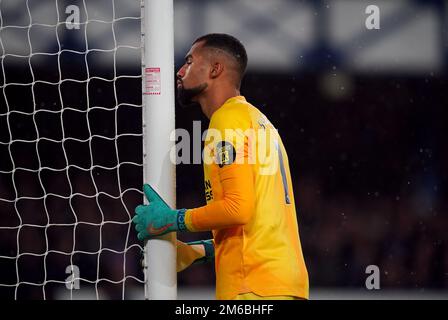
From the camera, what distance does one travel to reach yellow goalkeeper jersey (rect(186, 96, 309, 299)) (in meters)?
2.17

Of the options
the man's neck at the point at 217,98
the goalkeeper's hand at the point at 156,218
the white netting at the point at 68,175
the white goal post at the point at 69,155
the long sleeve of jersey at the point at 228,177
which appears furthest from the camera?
the white netting at the point at 68,175

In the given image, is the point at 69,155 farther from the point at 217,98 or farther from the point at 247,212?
the point at 247,212

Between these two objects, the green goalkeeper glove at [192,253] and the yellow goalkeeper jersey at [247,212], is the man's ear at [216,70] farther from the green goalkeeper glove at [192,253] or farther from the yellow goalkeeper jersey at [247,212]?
the green goalkeeper glove at [192,253]

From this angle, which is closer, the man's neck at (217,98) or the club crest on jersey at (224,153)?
the club crest on jersey at (224,153)

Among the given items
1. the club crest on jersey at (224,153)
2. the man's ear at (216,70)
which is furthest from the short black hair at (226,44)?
the club crest on jersey at (224,153)

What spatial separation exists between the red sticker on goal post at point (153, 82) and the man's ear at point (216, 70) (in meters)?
0.16

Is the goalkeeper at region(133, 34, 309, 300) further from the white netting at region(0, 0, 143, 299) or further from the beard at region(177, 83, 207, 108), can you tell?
the white netting at region(0, 0, 143, 299)

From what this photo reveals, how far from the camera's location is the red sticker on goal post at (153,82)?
235 cm

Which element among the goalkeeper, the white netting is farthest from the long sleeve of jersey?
the white netting

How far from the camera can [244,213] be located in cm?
215

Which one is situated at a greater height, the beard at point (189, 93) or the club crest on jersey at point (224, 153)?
the beard at point (189, 93)

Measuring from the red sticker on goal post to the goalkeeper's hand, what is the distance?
0.28 meters

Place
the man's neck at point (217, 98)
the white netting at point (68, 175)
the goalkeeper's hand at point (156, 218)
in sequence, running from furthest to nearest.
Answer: the white netting at point (68, 175) → the man's neck at point (217, 98) → the goalkeeper's hand at point (156, 218)

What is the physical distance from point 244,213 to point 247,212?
0.01 meters
